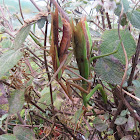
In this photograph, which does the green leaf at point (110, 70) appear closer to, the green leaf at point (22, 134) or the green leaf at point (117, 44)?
the green leaf at point (117, 44)

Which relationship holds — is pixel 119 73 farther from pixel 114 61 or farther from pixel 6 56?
pixel 6 56

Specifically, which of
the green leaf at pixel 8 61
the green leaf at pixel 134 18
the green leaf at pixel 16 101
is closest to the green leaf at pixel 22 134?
the green leaf at pixel 16 101

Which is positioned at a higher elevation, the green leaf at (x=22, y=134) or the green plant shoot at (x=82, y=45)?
the green plant shoot at (x=82, y=45)

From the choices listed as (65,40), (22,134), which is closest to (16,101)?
(22,134)

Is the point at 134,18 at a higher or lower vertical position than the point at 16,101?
higher

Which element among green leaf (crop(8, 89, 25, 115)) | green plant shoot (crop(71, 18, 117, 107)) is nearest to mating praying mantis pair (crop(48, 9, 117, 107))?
green plant shoot (crop(71, 18, 117, 107))

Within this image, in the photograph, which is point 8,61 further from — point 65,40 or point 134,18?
point 134,18
